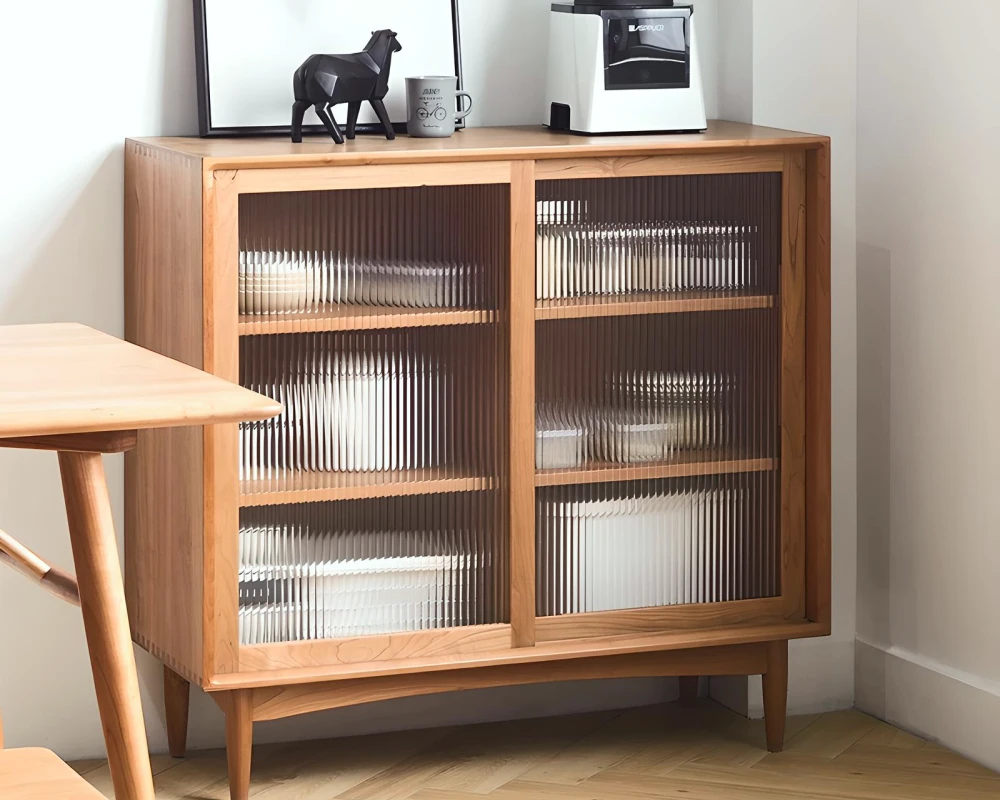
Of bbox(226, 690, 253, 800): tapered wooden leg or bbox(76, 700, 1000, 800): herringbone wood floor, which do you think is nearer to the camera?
bbox(226, 690, 253, 800): tapered wooden leg

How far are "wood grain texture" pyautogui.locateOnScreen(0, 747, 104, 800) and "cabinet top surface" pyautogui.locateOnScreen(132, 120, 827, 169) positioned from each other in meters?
1.14

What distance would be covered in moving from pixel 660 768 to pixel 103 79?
5.44 feet

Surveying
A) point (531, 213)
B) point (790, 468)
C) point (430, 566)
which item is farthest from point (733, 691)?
point (531, 213)

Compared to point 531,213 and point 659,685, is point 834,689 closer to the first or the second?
point 659,685

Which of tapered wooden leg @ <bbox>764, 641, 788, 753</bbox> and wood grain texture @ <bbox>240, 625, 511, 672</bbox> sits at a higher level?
wood grain texture @ <bbox>240, 625, 511, 672</bbox>

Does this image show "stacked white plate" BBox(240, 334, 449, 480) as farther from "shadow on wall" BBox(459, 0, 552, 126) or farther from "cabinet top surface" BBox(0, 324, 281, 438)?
"cabinet top surface" BBox(0, 324, 281, 438)

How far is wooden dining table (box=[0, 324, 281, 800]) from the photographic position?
1404 millimetres

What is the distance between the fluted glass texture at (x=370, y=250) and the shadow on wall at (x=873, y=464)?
2.85 ft

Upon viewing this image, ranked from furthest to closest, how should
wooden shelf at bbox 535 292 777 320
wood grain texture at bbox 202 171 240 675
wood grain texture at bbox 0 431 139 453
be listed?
wooden shelf at bbox 535 292 777 320, wood grain texture at bbox 202 171 240 675, wood grain texture at bbox 0 431 139 453

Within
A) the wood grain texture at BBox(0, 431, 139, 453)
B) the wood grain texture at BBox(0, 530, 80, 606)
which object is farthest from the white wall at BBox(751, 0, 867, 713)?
the wood grain texture at BBox(0, 431, 139, 453)

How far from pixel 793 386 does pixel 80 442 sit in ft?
5.29

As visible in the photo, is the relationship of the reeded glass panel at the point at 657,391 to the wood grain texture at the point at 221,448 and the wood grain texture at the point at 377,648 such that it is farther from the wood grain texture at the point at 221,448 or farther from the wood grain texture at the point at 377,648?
the wood grain texture at the point at 221,448

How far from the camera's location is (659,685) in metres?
3.25

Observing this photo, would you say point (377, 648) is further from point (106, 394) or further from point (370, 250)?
point (106, 394)
